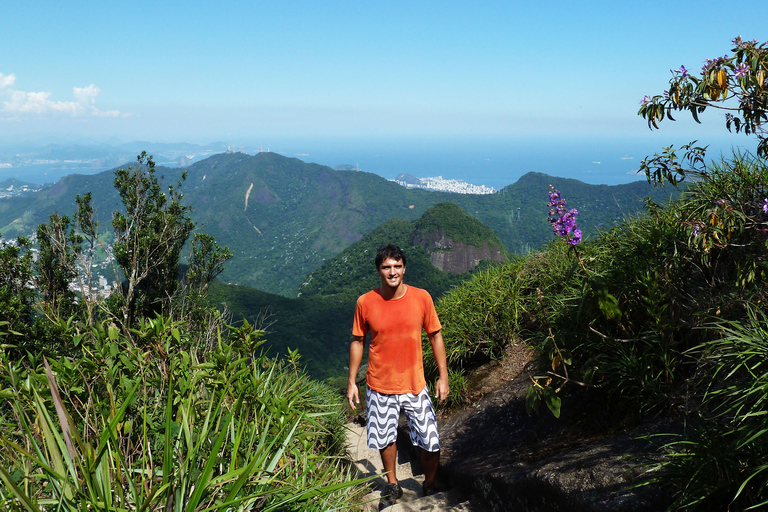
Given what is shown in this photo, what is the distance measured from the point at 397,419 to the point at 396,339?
50 cm

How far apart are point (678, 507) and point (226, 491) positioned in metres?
1.53

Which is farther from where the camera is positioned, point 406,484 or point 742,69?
point 406,484

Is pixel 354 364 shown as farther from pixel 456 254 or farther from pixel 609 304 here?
pixel 456 254

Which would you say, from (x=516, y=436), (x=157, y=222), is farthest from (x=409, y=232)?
(x=516, y=436)

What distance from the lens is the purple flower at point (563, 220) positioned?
2.36 m

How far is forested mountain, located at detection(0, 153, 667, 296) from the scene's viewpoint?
333 ft

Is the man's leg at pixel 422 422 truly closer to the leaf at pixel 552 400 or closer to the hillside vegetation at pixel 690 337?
the hillside vegetation at pixel 690 337

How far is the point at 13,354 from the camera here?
588cm

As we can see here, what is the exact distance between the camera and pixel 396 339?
8.23 feet

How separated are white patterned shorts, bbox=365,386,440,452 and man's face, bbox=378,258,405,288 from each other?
0.67m

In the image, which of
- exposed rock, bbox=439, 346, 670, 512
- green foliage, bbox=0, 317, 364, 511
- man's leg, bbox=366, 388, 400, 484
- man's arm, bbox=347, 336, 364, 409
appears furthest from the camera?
man's arm, bbox=347, 336, 364, 409

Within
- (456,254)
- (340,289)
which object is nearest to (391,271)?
(340,289)

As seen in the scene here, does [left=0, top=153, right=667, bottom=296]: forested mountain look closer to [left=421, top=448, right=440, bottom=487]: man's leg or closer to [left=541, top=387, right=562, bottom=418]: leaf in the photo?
[left=421, top=448, right=440, bottom=487]: man's leg

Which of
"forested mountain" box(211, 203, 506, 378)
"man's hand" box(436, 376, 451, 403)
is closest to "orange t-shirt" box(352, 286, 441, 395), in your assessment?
"man's hand" box(436, 376, 451, 403)
